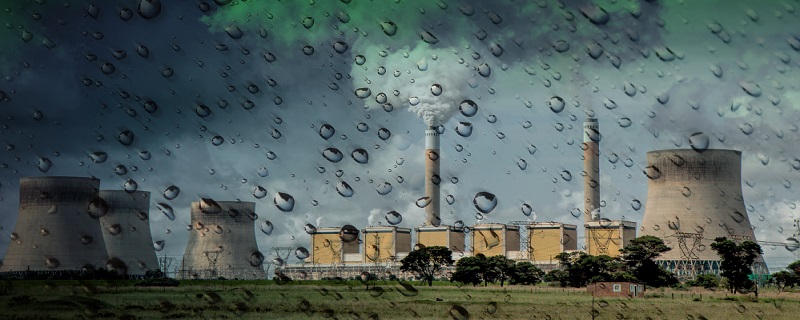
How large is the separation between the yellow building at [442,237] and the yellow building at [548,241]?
13270 millimetres

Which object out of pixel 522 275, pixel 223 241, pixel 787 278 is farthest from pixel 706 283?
pixel 223 241

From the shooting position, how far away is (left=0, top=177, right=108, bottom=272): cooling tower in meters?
105

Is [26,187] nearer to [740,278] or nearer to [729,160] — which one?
[740,278]

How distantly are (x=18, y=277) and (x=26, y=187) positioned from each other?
10495 millimetres

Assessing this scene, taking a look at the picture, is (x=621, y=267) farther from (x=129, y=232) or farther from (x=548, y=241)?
(x=548, y=241)

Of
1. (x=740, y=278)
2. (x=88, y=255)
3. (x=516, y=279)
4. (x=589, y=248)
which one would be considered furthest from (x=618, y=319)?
(x=589, y=248)

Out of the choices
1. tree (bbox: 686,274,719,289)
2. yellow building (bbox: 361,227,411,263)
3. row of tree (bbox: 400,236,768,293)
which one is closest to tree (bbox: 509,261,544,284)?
row of tree (bbox: 400,236,768,293)

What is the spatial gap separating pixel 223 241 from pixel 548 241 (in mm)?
58475

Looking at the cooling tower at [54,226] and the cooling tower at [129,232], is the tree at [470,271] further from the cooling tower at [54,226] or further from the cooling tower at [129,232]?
the cooling tower at [129,232]

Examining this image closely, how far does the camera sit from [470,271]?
4048 inches

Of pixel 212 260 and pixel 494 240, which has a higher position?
pixel 494 240

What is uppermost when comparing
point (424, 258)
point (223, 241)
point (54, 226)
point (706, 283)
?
point (54, 226)

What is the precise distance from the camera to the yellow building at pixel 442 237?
168500 millimetres

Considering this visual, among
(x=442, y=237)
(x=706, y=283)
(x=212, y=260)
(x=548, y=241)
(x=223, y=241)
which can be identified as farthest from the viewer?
(x=442, y=237)
